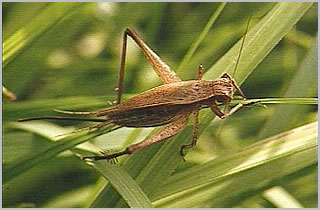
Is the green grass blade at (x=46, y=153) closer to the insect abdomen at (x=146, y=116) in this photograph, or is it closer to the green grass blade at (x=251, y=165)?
the insect abdomen at (x=146, y=116)

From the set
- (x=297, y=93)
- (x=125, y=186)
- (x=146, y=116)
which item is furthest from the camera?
(x=297, y=93)

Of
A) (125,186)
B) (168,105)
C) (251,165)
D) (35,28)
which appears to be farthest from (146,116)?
(35,28)

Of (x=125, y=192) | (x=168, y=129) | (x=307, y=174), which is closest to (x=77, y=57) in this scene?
(x=168, y=129)

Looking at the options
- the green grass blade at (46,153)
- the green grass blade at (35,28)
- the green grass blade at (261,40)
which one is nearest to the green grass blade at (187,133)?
the green grass blade at (261,40)

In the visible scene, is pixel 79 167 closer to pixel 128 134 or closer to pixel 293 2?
pixel 128 134

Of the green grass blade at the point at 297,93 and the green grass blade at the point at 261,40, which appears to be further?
the green grass blade at the point at 297,93

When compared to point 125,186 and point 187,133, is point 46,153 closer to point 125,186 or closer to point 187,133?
point 125,186

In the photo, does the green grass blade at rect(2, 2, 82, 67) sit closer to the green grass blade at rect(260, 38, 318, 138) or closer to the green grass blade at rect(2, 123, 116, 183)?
the green grass blade at rect(2, 123, 116, 183)
